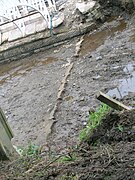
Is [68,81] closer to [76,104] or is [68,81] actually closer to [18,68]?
[76,104]

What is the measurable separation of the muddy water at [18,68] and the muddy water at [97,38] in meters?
0.91

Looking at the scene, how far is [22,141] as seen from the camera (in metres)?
6.89

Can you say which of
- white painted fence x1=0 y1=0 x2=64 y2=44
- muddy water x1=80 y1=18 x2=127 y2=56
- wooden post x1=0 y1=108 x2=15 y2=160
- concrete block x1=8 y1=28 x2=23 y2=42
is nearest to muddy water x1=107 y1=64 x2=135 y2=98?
wooden post x1=0 y1=108 x2=15 y2=160

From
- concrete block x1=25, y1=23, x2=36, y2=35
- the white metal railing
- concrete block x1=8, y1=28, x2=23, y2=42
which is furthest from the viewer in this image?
concrete block x1=8, y1=28, x2=23, y2=42

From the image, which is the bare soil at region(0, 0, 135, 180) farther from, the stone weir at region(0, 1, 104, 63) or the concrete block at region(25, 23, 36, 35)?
the concrete block at region(25, 23, 36, 35)

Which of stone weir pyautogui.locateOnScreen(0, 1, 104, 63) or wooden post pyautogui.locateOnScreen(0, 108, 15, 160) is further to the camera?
stone weir pyautogui.locateOnScreen(0, 1, 104, 63)

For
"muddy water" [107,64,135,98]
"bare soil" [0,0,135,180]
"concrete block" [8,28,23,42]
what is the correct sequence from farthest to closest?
"concrete block" [8,28,23,42]
"muddy water" [107,64,135,98]
"bare soil" [0,0,135,180]

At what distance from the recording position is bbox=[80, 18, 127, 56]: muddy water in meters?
10.3

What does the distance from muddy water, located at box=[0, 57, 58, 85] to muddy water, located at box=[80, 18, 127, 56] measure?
2.98 feet

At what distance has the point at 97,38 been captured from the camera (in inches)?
429

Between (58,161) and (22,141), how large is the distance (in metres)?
2.96

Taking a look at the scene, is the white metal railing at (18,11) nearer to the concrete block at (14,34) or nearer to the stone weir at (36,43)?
the concrete block at (14,34)

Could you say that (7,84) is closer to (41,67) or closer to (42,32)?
(41,67)

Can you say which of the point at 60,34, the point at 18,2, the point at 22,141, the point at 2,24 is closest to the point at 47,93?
the point at 22,141
